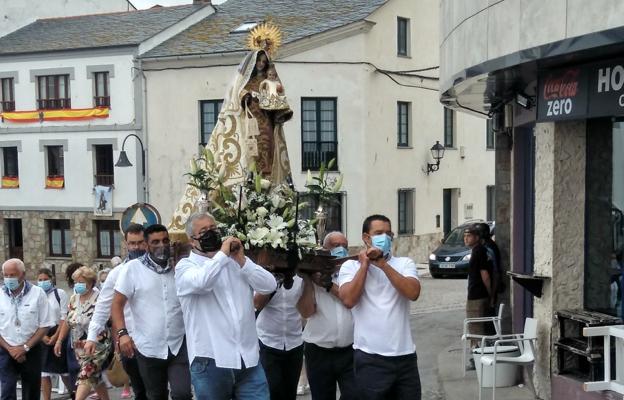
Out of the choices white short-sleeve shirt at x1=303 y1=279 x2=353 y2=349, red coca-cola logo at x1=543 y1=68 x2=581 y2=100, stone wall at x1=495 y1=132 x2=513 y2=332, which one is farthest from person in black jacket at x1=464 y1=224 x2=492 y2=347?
white short-sleeve shirt at x1=303 y1=279 x2=353 y2=349

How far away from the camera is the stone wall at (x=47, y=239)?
30.5 meters

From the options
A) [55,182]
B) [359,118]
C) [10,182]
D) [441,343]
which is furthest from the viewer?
[10,182]

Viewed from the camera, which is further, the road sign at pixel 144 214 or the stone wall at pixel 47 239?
the stone wall at pixel 47 239

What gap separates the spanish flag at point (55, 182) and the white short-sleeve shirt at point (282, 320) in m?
24.8

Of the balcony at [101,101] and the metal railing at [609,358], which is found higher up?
the balcony at [101,101]

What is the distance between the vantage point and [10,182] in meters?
32.0

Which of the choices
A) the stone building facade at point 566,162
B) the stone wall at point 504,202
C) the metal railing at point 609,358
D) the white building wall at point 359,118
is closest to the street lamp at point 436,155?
the white building wall at point 359,118

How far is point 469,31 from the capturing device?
972 cm

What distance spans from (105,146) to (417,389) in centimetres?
2522

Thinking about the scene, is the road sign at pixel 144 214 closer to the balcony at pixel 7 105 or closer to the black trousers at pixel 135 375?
the black trousers at pixel 135 375

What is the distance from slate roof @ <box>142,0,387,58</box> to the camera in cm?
2775

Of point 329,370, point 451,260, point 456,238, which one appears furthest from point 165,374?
point 456,238

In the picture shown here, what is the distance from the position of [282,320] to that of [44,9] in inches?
1242

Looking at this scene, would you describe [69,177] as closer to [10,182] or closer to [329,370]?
[10,182]
